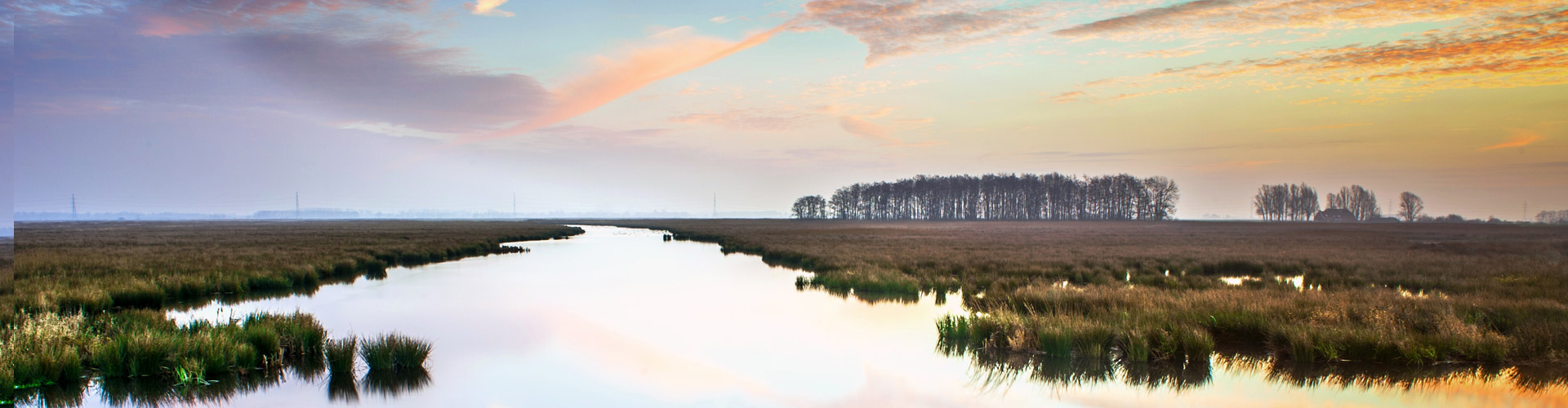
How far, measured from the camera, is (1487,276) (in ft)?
61.8

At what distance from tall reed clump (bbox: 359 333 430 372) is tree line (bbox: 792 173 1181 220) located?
14664cm

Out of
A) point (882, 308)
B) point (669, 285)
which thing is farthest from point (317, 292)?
point (882, 308)

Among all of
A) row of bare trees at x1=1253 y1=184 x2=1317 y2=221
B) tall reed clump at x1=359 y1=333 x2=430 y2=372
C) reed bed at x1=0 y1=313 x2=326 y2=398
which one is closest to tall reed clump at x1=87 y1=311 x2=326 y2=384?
reed bed at x1=0 y1=313 x2=326 y2=398

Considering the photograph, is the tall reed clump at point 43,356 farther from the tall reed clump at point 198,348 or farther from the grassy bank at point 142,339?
the tall reed clump at point 198,348

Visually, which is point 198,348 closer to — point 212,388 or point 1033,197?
point 212,388

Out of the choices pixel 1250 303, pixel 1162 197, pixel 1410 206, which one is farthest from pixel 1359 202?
pixel 1250 303

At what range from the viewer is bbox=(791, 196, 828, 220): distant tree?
607 ft

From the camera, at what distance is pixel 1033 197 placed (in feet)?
483

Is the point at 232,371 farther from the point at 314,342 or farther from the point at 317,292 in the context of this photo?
the point at 317,292

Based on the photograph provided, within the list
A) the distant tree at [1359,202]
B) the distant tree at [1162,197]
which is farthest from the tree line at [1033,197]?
the distant tree at [1359,202]

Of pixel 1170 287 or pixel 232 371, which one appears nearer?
pixel 232 371

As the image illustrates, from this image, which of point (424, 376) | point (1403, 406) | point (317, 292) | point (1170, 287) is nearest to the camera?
point (1403, 406)

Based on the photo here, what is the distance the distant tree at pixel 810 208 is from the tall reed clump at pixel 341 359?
174664mm

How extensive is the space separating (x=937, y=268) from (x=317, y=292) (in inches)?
723
